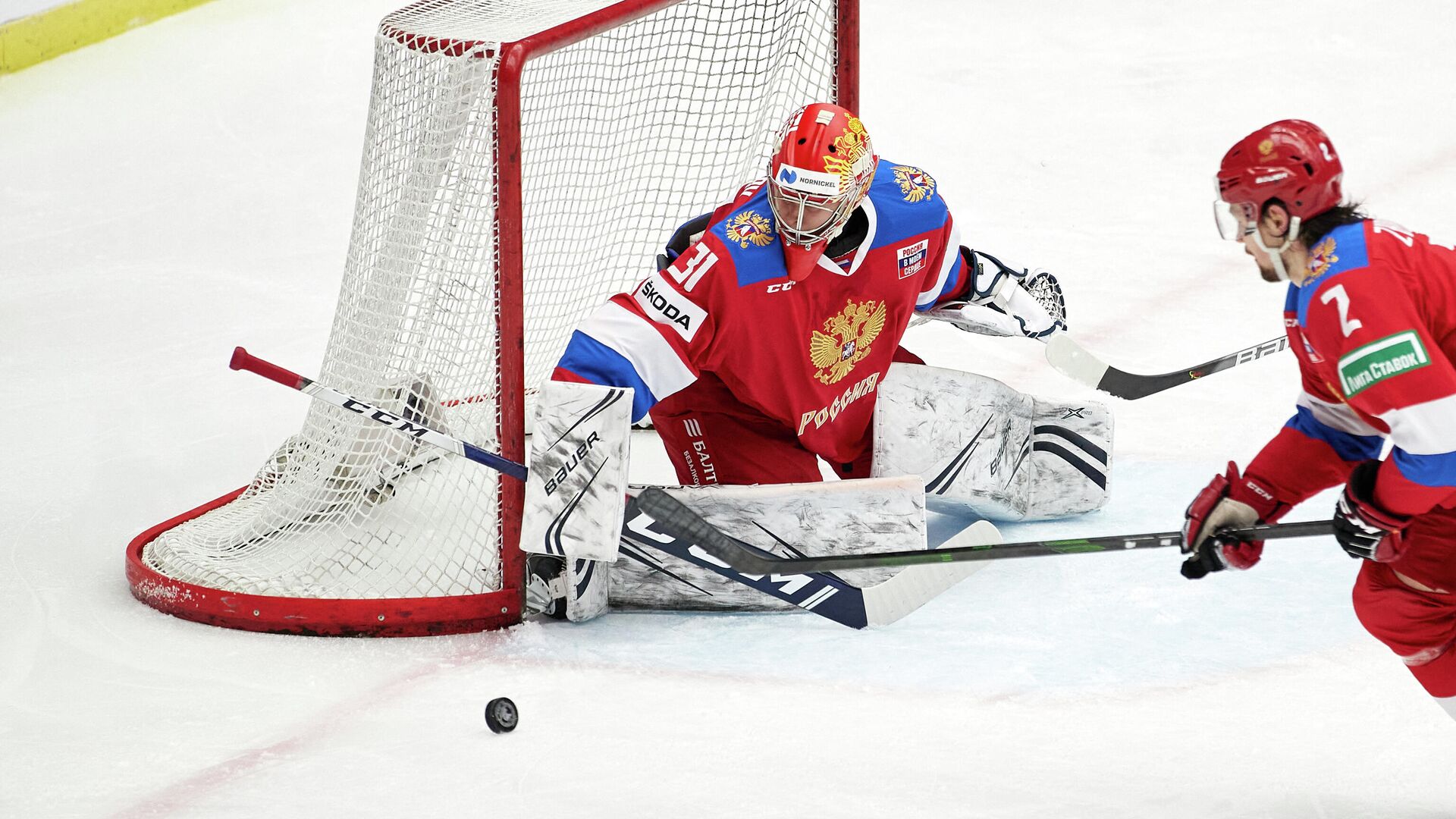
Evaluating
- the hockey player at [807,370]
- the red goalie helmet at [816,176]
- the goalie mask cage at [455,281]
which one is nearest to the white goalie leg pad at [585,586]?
the hockey player at [807,370]

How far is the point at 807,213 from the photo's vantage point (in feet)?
9.45

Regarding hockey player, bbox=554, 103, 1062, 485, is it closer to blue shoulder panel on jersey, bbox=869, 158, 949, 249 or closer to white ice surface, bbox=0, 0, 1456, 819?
blue shoulder panel on jersey, bbox=869, 158, 949, 249

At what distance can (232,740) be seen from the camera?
2.66m

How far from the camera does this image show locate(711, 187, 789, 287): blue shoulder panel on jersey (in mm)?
2949

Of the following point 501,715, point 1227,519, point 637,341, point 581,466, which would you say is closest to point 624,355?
point 637,341

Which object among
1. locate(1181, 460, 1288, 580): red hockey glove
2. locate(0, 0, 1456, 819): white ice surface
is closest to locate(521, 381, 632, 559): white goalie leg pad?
locate(0, 0, 1456, 819): white ice surface

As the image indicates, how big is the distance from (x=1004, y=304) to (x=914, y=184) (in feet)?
1.34

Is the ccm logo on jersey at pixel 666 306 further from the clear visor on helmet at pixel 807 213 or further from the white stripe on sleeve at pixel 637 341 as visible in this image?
the clear visor on helmet at pixel 807 213

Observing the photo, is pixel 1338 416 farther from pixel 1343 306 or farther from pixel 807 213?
pixel 807 213

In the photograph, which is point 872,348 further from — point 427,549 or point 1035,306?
point 427,549

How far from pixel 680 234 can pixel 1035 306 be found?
33.7 inches

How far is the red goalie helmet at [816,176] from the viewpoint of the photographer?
284 centimetres

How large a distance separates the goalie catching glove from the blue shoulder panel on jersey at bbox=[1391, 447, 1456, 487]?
1442 millimetres

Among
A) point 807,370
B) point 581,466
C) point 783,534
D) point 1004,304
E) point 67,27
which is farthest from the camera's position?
point 67,27
